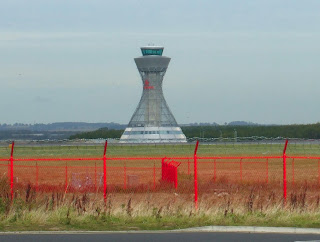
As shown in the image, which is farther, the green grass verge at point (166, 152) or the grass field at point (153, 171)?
the green grass verge at point (166, 152)

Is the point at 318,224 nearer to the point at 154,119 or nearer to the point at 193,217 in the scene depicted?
the point at 193,217

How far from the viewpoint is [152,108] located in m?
197

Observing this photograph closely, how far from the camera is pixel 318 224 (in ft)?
77.3

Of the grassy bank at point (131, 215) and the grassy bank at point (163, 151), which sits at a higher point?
the grassy bank at point (163, 151)

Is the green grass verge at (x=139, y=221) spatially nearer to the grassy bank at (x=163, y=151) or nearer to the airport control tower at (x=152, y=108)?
the grassy bank at (x=163, y=151)

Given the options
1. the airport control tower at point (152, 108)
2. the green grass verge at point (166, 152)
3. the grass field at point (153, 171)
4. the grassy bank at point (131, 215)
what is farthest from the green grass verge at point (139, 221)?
the airport control tower at point (152, 108)

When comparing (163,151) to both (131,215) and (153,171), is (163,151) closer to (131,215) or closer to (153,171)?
(153,171)

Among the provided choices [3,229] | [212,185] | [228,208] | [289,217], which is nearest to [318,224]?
[289,217]

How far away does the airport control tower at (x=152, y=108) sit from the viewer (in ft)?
630
